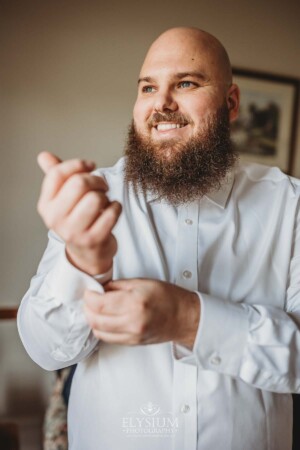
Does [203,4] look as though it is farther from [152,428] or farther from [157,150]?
[152,428]

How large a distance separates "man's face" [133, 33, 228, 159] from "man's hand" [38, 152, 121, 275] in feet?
1.32

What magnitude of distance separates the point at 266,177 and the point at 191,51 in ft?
1.13

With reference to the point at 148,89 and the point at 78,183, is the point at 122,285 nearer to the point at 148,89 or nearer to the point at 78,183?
the point at 78,183

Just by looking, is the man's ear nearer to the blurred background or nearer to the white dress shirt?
the white dress shirt

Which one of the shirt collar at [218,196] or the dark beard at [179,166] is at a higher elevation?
the dark beard at [179,166]

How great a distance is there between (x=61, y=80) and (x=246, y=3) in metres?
1.12

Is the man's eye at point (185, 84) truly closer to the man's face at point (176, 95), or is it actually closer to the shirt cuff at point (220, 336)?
the man's face at point (176, 95)

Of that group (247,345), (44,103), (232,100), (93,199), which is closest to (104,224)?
(93,199)

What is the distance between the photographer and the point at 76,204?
466mm

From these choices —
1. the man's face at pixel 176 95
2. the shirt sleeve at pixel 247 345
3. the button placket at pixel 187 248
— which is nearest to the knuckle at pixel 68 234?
the shirt sleeve at pixel 247 345

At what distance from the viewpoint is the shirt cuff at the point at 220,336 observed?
0.59 metres

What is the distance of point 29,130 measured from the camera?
5.83 ft

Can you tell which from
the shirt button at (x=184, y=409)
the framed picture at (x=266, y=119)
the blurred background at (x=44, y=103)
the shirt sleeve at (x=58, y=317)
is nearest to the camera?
the shirt sleeve at (x=58, y=317)

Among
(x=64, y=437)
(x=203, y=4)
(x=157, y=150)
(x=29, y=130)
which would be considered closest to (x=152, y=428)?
(x=157, y=150)
